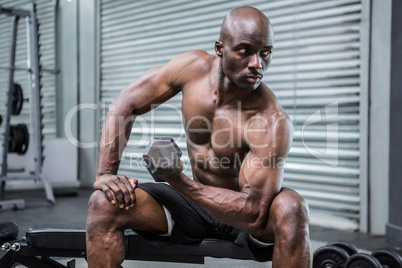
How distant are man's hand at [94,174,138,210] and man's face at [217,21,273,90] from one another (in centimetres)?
46

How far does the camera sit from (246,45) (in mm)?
1325

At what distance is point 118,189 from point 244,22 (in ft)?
Result: 2.03

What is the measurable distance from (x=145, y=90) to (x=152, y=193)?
360 millimetres

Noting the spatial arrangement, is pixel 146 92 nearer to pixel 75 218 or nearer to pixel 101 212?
pixel 101 212

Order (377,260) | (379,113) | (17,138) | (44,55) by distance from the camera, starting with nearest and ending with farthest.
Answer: (377,260) → (379,113) → (17,138) → (44,55)

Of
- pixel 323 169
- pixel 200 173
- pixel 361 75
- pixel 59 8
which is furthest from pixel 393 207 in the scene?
pixel 59 8

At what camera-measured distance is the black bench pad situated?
4.80 ft

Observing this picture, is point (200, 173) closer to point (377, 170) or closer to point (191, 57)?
point (191, 57)

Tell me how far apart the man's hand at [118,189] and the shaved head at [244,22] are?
53cm

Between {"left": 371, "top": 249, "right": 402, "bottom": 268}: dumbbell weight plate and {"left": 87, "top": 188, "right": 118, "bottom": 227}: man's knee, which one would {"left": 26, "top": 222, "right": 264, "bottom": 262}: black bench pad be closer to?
{"left": 87, "top": 188, "right": 118, "bottom": 227}: man's knee

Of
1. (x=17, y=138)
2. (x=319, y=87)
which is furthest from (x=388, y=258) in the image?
(x=17, y=138)

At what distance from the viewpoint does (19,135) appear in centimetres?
420

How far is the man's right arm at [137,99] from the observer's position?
4.97ft

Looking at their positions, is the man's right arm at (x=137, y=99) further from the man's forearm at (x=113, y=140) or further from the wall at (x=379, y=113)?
the wall at (x=379, y=113)
